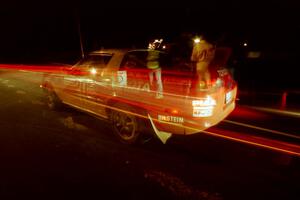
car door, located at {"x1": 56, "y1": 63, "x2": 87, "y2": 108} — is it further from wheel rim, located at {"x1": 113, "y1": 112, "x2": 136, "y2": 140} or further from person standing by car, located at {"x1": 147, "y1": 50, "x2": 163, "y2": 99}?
person standing by car, located at {"x1": 147, "y1": 50, "x2": 163, "y2": 99}

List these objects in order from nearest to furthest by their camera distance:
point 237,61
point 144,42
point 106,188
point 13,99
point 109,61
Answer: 1. point 106,188
2. point 109,61
3. point 13,99
4. point 237,61
5. point 144,42

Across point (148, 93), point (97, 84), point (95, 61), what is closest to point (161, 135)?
point (148, 93)

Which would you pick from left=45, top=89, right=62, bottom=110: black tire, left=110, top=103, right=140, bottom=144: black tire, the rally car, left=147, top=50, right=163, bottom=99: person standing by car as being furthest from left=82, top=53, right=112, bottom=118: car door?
left=45, top=89, right=62, bottom=110: black tire

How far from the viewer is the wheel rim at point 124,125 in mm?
5473

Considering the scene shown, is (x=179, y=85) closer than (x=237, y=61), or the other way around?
(x=179, y=85)

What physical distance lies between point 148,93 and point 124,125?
3.13 feet

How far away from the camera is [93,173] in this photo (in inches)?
174

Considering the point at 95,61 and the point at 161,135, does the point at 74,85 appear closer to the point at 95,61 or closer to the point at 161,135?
the point at 95,61

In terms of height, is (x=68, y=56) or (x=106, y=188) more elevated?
(x=68, y=56)

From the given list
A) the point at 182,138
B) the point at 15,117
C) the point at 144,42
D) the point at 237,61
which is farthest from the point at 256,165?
the point at 144,42

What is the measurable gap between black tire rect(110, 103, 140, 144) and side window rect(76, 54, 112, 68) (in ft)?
3.20

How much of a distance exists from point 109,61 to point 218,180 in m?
3.07

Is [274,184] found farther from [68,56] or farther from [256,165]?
[68,56]

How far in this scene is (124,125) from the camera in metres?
5.65
